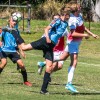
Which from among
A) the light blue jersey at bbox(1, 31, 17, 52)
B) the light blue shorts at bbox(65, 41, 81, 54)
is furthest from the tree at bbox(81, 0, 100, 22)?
the light blue shorts at bbox(65, 41, 81, 54)

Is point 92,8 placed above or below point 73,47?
below

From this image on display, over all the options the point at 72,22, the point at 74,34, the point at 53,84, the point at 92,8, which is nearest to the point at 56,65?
the point at 53,84

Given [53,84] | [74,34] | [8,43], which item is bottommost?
[53,84]

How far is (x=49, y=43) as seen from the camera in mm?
12984

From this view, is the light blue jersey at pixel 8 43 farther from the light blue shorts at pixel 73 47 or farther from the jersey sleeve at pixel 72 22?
the jersey sleeve at pixel 72 22

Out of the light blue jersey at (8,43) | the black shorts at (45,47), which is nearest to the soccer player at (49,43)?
the black shorts at (45,47)

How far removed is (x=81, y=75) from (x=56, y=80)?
1.73m

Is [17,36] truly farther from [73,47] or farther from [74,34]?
[74,34]

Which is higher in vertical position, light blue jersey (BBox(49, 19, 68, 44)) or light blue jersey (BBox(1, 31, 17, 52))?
light blue jersey (BBox(49, 19, 68, 44))

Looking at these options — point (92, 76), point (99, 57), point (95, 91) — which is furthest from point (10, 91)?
point (99, 57)

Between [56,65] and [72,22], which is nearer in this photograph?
[72,22]

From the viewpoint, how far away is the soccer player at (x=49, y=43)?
12961 millimetres

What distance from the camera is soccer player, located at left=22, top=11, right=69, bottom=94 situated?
12961 mm

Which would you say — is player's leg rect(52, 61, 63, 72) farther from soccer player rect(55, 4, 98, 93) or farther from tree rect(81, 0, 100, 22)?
tree rect(81, 0, 100, 22)
